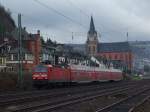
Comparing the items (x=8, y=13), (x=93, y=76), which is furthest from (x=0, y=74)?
(x=8, y=13)

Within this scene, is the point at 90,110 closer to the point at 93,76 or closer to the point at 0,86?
the point at 0,86

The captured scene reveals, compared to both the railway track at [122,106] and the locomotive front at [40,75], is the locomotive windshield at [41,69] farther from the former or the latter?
the railway track at [122,106]

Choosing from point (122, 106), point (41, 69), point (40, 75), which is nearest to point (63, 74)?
point (41, 69)

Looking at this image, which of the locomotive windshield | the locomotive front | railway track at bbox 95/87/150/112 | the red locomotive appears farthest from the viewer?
the locomotive windshield

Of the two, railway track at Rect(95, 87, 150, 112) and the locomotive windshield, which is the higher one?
the locomotive windshield

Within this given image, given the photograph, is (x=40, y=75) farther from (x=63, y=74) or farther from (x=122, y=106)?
(x=122, y=106)

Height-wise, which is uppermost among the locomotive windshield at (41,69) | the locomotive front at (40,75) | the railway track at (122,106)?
the locomotive windshield at (41,69)

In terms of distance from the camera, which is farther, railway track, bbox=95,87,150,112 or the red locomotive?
the red locomotive

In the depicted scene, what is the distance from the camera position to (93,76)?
73.4 metres

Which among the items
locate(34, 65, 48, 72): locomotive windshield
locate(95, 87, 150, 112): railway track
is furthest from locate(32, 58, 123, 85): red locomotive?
locate(95, 87, 150, 112): railway track

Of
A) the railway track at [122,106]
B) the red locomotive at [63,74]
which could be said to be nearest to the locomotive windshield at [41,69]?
the red locomotive at [63,74]

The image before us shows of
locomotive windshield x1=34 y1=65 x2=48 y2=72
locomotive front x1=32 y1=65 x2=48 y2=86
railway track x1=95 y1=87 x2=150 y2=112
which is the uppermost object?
locomotive windshield x1=34 y1=65 x2=48 y2=72

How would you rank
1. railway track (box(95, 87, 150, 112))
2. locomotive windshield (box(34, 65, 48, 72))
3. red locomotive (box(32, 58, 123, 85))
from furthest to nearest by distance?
locomotive windshield (box(34, 65, 48, 72)), red locomotive (box(32, 58, 123, 85)), railway track (box(95, 87, 150, 112))

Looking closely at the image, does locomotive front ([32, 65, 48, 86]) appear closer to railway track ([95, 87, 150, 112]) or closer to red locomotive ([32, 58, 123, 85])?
red locomotive ([32, 58, 123, 85])
